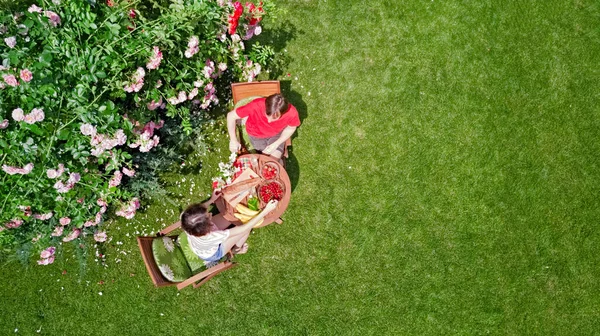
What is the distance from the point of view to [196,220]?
457 centimetres

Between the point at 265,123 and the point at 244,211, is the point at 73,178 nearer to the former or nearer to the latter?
the point at 244,211

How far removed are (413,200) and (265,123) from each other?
2.30 meters

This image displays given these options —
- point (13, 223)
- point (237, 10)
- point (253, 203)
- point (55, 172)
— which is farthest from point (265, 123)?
point (13, 223)

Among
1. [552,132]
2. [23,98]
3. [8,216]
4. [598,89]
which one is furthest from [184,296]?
[598,89]

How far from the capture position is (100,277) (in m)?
5.71

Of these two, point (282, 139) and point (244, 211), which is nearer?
point (244, 211)

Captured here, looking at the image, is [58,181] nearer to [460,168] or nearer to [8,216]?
[8,216]

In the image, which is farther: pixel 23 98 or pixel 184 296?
pixel 184 296

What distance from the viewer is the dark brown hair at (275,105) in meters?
4.77

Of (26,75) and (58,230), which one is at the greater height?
(26,75)

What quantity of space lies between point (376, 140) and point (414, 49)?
1.40 m

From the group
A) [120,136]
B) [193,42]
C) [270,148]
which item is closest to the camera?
[120,136]

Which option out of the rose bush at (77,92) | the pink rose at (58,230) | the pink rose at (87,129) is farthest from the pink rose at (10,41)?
the pink rose at (58,230)

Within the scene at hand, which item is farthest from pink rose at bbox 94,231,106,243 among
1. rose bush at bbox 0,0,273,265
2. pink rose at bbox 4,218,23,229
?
pink rose at bbox 4,218,23,229
